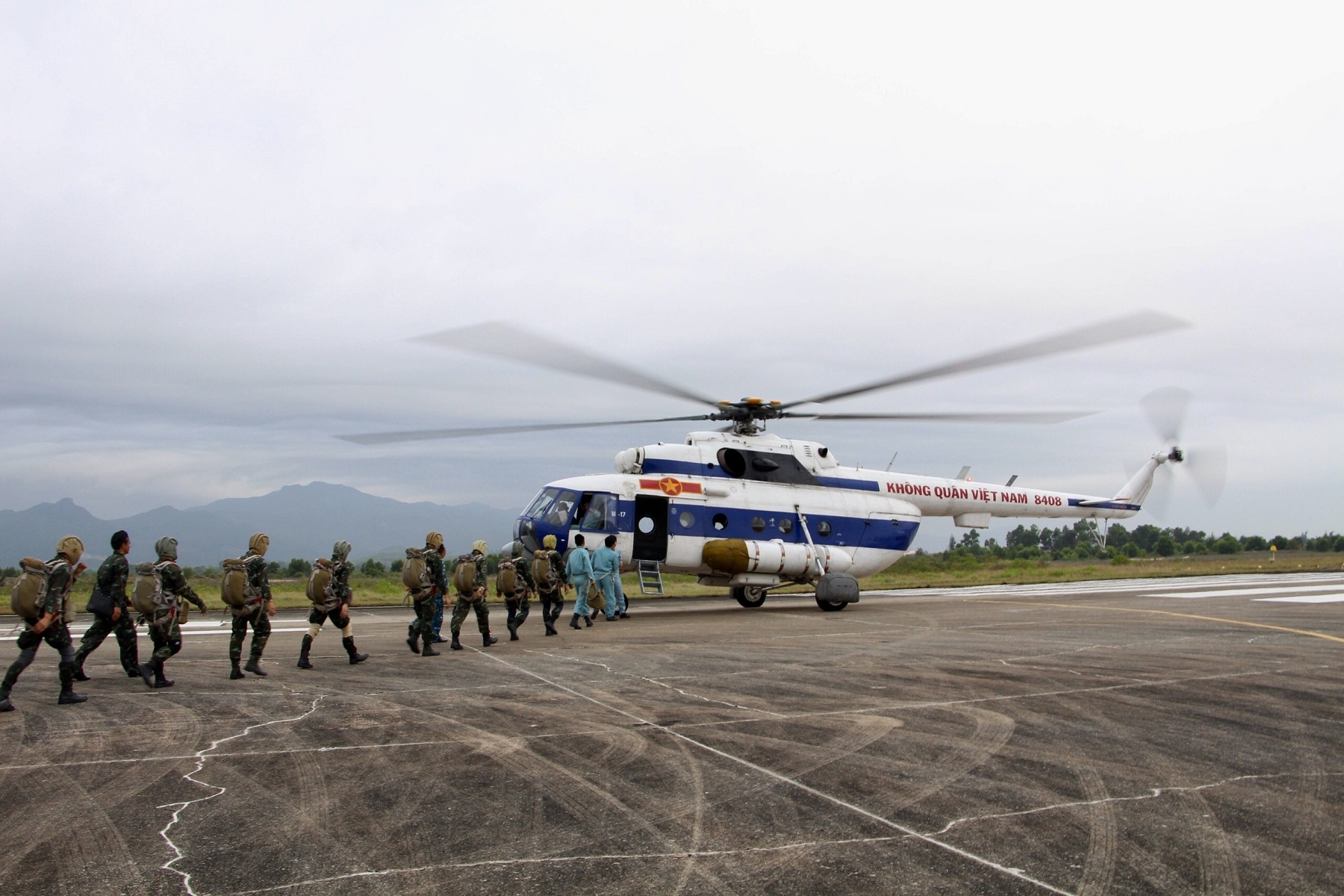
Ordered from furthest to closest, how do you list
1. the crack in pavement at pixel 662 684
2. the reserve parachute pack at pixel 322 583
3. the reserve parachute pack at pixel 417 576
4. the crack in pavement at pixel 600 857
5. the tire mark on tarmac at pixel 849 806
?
the reserve parachute pack at pixel 417 576
the reserve parachute pack at pixel 322 583
the crack in pavement at pixel 662 684
the crack in pavement at pixel 600 857
the tire mark on tarmac at pixel 849 806

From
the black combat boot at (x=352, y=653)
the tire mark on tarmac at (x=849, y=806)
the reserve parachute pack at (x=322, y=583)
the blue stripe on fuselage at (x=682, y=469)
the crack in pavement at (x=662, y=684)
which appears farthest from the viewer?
the blue stripe on fuselage at (x=682, y=469)

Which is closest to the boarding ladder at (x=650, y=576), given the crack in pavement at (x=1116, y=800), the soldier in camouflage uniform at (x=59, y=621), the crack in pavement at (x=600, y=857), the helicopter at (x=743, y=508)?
the helicopter at (x=743, y=508)

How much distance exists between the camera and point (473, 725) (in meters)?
8.14

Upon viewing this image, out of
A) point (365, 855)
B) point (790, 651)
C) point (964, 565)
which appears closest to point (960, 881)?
point (365, 855)

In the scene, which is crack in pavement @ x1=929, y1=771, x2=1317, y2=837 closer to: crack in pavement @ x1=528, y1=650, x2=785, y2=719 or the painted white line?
crack in pavement @ x1=528, y1=650, x2=785, y2=719

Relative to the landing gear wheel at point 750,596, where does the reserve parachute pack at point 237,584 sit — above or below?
above

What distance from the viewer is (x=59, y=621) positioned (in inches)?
373

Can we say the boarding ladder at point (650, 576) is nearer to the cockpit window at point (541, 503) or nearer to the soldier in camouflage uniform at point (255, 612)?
the cockpit window at point (541, 503)

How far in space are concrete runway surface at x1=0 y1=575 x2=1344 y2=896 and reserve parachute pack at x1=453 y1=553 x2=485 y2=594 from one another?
1.37 m

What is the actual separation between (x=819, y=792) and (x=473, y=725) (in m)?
3.42

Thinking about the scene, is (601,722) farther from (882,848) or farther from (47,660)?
(47,660)

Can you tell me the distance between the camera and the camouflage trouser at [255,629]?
10867 millimetres

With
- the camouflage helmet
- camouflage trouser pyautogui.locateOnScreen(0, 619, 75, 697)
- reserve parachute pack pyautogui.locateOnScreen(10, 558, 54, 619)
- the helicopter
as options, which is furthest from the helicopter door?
reserve parachute pack pyautogui.locateOnScreen(10, 558, 54, 619)

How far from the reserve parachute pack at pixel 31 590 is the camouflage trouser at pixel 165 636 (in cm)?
121
